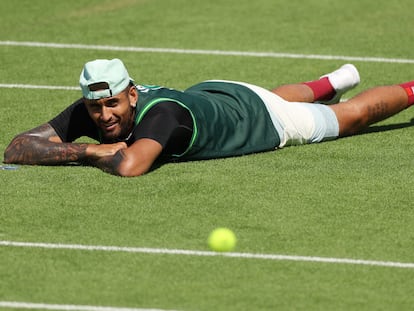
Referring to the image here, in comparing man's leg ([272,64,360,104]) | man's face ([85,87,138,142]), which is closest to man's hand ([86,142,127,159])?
man's face ([85,87,138,142])

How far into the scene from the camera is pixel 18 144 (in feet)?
31.4

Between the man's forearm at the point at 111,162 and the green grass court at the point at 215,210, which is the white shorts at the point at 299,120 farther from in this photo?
the man's forearm at the point at 111,162

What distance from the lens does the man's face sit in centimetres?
923

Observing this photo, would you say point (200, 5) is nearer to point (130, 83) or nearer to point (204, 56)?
point (204, 56)

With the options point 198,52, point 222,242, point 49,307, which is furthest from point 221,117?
point 198,52

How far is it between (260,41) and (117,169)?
16.8 feet

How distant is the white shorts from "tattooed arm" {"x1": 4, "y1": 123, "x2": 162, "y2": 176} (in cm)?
140

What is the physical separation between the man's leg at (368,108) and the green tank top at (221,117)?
71cm

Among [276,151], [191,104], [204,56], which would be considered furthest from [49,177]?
[204,56]

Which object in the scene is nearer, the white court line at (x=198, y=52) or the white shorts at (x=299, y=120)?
the white shorts at (x=299, y=120)

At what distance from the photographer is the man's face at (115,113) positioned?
9.23 metres

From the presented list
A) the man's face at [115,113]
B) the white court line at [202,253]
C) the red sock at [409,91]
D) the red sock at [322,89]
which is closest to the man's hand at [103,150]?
the man's face at [115,113]

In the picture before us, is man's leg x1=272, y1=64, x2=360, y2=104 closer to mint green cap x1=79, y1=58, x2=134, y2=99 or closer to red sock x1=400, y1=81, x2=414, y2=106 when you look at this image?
red sock x1=400, y1=81, x2=414, y2=106

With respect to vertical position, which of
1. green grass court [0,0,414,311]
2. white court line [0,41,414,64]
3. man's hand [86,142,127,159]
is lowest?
white court line [0,41,414,64]
